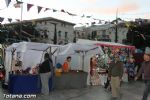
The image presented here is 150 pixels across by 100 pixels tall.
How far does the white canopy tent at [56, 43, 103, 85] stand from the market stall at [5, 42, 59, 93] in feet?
Result: 2.47

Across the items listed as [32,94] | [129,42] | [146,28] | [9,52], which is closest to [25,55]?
[9,52]

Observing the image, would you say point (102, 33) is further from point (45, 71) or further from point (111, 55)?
point (45, 71)

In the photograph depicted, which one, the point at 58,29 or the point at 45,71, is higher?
the point at 58,29

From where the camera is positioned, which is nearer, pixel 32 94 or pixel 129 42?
pixel 32 94

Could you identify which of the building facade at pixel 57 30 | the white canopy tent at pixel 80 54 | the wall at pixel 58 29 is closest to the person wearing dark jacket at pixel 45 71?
the white canopy tent at pixel 80 54

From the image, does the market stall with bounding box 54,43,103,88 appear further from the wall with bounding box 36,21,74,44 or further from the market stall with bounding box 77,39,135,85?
the wall with bounding box 36,21,74,44

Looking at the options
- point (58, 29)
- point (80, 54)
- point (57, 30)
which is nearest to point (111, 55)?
point (80, 54)

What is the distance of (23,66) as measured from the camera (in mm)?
17453

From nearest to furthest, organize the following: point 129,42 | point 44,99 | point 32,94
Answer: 1. point 44,99
2. point 32,94
3. point 129,42

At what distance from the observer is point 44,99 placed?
44.0ft

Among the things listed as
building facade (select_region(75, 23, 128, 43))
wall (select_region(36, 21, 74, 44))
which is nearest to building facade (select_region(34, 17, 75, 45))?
wall (select_region(36, 21, 74, 44))

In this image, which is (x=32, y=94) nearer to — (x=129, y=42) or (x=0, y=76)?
(x=0, y=76)

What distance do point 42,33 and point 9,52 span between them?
55.2 meters

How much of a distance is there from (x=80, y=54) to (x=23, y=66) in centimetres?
363
